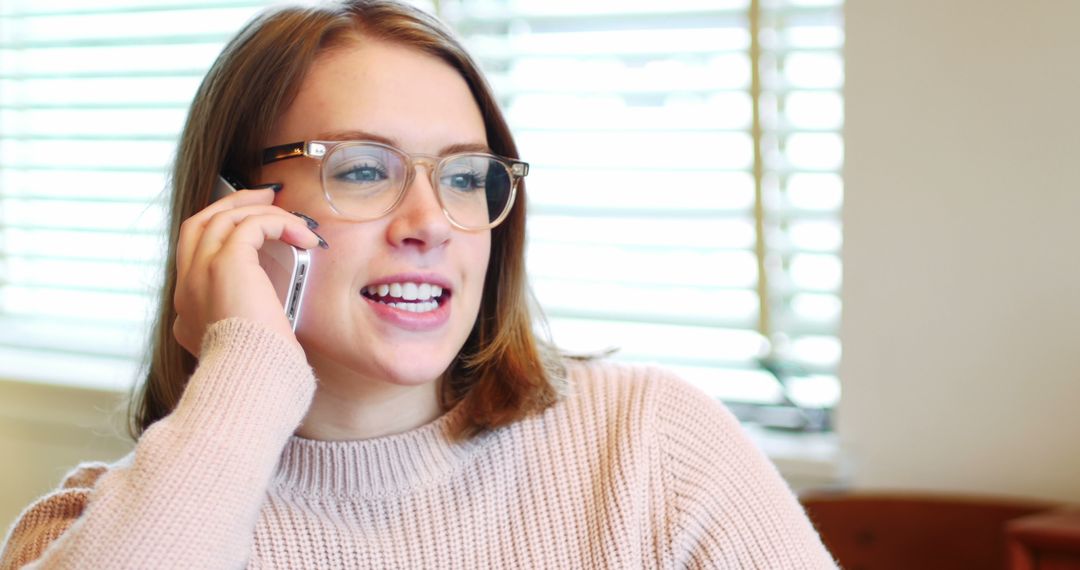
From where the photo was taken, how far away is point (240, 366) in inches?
48.3

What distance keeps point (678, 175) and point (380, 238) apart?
121 cm

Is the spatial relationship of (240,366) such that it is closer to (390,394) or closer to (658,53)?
(390,394)

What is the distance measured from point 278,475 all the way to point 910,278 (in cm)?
121

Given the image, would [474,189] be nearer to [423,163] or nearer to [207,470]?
[423,163]

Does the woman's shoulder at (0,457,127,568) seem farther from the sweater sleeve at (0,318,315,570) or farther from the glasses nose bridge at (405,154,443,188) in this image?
the glasses nose bridge at (405,154,443,188)

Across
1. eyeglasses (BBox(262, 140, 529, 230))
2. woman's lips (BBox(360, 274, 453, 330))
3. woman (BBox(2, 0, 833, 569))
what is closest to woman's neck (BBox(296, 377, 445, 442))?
woman (BBox(2, 0, 833, 569))

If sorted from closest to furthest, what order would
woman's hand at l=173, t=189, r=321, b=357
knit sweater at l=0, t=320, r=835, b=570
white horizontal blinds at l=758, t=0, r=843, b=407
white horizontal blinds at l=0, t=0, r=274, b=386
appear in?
woman's hand at l=173, t=189, r=321, b=357
knit sweater at l=0, t=320, r=835, b=570
white horizontal blinds at l=758, t=0, r=843, b=407
white horizontal blinds at l=0, t=0, r=274, b=386

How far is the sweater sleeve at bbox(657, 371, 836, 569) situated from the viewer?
1.37 meters

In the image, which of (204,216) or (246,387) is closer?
(246,387)

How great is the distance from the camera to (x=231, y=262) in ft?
4.21

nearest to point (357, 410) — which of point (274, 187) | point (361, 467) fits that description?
point (361, 467)

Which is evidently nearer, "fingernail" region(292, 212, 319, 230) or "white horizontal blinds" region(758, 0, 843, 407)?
"fingernail" region(292, 212, 319, 230)

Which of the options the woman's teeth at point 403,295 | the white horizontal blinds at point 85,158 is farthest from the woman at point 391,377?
the white horizontal blinds at point 85,158

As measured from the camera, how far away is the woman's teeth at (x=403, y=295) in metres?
1.33
